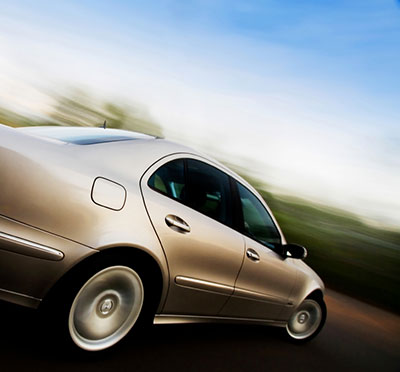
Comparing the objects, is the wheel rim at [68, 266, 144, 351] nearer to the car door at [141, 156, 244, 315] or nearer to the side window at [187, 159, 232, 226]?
the car door at [141, 156, 244, 315]

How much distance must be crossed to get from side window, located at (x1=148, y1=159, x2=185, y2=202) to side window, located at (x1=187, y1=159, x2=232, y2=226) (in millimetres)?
69

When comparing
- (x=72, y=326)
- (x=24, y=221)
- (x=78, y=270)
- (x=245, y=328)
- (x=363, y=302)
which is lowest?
(x=363, y=302)

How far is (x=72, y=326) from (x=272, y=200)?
32.0ft

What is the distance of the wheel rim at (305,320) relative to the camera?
437 cm

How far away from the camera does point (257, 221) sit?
3668 mm

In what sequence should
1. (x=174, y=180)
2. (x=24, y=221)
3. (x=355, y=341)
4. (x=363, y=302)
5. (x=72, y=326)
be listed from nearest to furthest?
(x=24, y=221) < (x=72, y=326) < (x=174, y=180) < (x=355, y=341) < (x=363, y=302)

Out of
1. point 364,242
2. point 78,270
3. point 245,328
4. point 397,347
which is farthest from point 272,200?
point 78,270

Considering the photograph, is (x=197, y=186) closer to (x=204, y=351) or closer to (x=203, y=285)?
(x=203, y=285)

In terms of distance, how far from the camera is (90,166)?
2359 mm

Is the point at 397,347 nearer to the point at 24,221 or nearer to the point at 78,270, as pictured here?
the point at 78,270

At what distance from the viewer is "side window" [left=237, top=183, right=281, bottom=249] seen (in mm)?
3492

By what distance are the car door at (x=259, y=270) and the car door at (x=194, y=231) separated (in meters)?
0.15

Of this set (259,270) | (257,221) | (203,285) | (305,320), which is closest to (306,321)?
(305,320)

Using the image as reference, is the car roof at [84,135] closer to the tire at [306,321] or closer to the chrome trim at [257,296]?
the chrome trim at [257,296]
